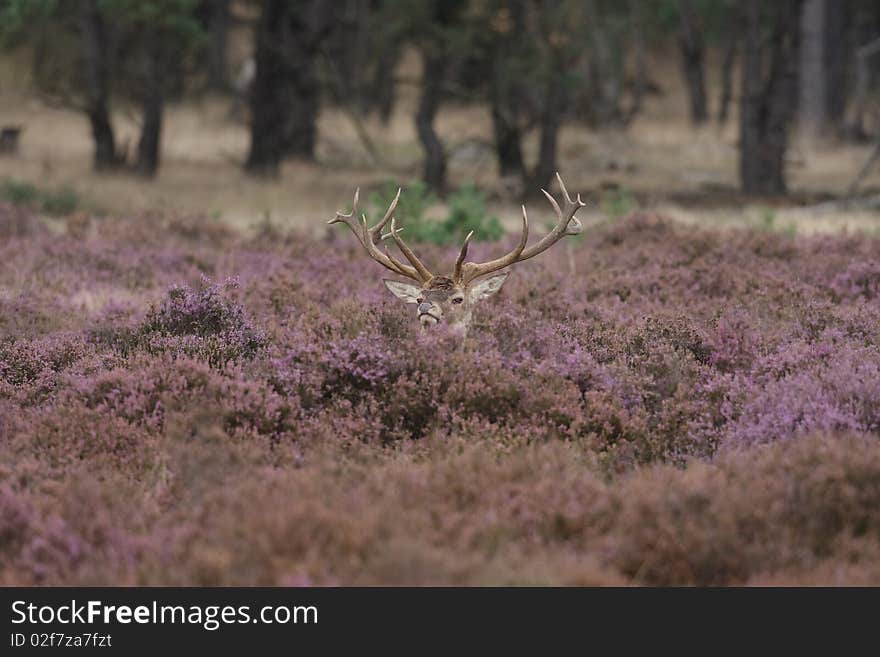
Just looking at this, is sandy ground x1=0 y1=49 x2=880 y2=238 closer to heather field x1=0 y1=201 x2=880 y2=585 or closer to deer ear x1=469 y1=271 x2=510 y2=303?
heather field x1=0 y1=201 x2=880 y2=585

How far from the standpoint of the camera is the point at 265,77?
73.7 feet

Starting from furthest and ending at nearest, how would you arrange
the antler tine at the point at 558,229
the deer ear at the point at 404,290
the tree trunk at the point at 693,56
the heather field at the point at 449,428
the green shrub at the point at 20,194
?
the tree trunk at the point at 693,56 → the green shrub at the point at 20,194 → the antler tine at the point at 558,229 → the deer ear at the point at 404,290 → the heather field at the point at 449,428

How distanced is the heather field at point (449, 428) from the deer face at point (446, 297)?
12cm

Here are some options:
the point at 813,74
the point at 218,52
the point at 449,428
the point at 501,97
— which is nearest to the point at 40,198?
the point at 501,97

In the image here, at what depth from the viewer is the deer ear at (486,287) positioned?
8336 millimetres

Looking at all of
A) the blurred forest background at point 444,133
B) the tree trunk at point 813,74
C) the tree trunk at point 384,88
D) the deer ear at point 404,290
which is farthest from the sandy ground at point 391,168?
the deer ear at point 404,290

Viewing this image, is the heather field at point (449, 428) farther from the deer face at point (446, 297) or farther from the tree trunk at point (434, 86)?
the tree trunk at point (434, 86)

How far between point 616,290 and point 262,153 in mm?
13721

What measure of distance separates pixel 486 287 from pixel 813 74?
94.1 ft

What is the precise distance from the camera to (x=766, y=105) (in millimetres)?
20391

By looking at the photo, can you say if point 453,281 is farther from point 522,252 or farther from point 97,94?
point 97,94
